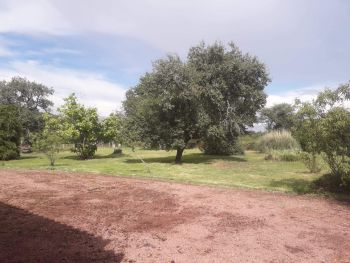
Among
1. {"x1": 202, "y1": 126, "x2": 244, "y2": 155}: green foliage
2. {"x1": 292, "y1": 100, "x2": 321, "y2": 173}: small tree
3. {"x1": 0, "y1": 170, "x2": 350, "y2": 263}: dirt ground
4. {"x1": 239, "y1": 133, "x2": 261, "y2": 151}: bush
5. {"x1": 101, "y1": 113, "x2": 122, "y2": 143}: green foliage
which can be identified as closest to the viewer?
{"x1": 0, "y1": 170, "x2": 350, "y2": 263}: dirt ground

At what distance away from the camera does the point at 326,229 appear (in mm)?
8758

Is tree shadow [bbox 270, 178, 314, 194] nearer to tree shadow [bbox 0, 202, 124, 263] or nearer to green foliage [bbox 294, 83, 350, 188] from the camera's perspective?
green foliage [bbox 294, 83, 350, 188]

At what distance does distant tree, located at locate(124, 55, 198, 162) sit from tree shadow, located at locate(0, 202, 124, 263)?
15510mm

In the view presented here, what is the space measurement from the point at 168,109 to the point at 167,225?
15.8 m

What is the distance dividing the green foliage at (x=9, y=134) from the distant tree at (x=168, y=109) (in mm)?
13374

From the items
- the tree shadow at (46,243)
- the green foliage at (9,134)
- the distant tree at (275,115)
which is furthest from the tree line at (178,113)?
the distant tree at (275,115)

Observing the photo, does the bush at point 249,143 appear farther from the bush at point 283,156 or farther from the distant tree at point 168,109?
the distant tree at point 168,109

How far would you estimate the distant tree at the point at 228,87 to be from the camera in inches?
1066

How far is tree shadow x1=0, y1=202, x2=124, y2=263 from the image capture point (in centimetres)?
661

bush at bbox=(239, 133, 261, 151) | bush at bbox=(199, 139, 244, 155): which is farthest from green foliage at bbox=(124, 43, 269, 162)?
bush at bbox=(239, 133, 261, 151)

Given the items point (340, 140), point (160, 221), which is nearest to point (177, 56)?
point (340, 140)

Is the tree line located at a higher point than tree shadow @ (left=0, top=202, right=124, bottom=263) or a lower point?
higher

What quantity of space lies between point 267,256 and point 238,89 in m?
23.8

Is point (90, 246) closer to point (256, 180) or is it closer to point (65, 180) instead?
point (65, 180)
